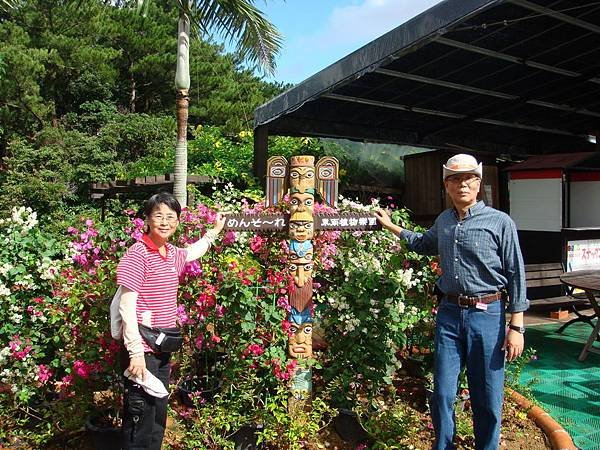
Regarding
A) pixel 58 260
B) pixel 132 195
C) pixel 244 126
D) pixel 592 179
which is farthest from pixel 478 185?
pixel 244 126

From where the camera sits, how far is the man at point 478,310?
2.45 metres

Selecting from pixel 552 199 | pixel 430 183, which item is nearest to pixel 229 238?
Result: pixel 552 199

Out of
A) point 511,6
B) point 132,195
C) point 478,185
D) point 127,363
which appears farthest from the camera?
point 132,195

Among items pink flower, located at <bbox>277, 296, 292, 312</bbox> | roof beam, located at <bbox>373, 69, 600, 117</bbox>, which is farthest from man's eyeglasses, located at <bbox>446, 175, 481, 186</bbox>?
roof beam, located at <bbox>373, 69, 600, 117</bbox>

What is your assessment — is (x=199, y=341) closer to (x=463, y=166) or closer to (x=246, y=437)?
(x=246, y=437)

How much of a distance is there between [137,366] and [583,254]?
609 cm

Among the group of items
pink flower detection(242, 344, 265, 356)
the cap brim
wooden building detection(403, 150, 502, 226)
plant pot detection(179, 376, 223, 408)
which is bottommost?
plant pot detection(179, 376, 223, 408)

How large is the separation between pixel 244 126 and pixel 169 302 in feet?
57.5

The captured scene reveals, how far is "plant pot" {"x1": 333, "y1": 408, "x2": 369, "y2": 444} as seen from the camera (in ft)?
10.1

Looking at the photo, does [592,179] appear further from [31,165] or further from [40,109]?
[40,109]

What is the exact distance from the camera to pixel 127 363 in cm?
239

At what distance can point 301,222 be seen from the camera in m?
3.26

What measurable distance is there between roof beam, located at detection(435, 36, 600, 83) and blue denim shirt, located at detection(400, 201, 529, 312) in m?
3.39

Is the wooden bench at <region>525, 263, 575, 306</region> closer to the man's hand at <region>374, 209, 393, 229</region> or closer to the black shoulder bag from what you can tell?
the man's hand at <region>374, 209, 393, 229</region>
